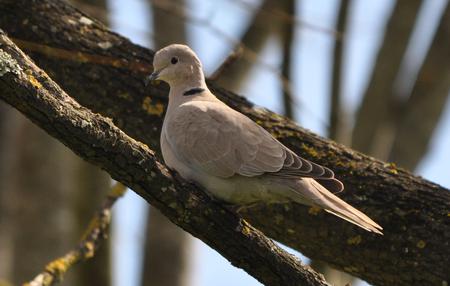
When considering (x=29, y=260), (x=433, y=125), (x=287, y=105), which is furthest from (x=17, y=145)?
(x=433, y=125)

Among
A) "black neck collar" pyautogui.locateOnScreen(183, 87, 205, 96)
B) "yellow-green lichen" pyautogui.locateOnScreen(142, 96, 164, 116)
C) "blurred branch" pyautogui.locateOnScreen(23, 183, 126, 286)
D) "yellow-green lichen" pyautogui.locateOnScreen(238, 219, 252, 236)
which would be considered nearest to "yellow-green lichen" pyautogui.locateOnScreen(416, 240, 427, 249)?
"yellow-green lichen" pyautogui.locateOnScreen(238, 219, 252, 236)

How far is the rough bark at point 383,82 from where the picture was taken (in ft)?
24.1

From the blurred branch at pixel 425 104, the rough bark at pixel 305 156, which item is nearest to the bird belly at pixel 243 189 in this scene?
the rough bark at pixel 305 156

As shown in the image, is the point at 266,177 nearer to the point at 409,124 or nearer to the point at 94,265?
the point at 94,265

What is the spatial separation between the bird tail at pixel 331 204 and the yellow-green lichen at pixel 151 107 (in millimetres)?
1086

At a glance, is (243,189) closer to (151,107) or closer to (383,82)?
(151,107)

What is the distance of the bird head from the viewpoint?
198 inches

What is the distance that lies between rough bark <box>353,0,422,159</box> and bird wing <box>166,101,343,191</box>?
Result: 9.56 feet

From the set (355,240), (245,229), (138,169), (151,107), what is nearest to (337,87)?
(151,107)

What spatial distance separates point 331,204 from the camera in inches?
162

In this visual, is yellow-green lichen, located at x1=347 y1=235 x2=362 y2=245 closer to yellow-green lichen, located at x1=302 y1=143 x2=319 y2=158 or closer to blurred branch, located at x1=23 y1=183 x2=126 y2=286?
yellow-green lichen, located at x1=302 y1=143 x2=319 y2=158

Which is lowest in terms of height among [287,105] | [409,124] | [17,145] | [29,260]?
[29,260]

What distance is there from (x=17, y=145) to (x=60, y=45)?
2.95 m

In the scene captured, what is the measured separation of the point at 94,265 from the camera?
7.09 meters
